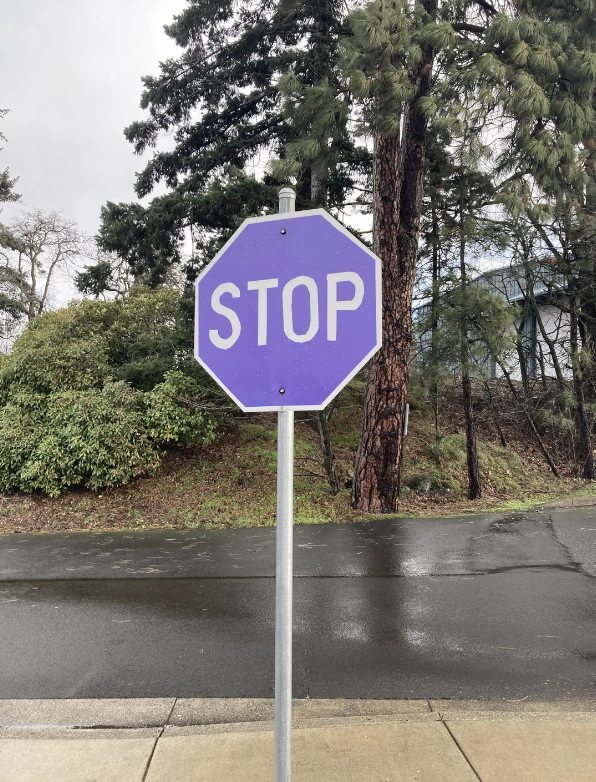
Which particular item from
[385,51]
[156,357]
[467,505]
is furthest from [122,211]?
[467,505]

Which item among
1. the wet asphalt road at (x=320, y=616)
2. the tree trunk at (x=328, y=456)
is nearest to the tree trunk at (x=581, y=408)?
A: the wet asphalt road at (x=320, y=616)

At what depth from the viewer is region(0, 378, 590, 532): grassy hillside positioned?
32.8 ft

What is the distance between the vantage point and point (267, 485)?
11.3 metres

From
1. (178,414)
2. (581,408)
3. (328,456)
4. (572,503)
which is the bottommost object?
(572,503)

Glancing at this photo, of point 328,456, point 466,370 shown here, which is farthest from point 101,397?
point 466,370

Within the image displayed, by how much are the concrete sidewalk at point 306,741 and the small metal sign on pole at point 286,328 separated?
4.03 feet

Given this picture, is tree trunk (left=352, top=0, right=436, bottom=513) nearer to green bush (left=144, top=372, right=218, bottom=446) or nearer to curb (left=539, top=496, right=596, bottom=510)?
curb (left=539, top=496, right=596, bottom=510)

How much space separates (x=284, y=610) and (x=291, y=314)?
0.94 meters

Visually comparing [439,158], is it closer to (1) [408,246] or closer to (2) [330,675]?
(1) [408,246]

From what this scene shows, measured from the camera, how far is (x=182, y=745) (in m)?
3.07

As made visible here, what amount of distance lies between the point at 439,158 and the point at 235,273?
37.2 feet

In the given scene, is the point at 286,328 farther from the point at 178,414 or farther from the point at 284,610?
the point at 178,414

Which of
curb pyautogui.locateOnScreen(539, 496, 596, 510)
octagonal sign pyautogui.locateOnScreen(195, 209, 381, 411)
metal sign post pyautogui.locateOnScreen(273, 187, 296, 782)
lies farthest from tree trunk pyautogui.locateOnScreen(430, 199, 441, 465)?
metal sign post pyautogui.locateOnScreen(273, 187, 296, 782)

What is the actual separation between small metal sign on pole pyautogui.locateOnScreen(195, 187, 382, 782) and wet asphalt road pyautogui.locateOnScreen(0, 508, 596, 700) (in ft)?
7.00
